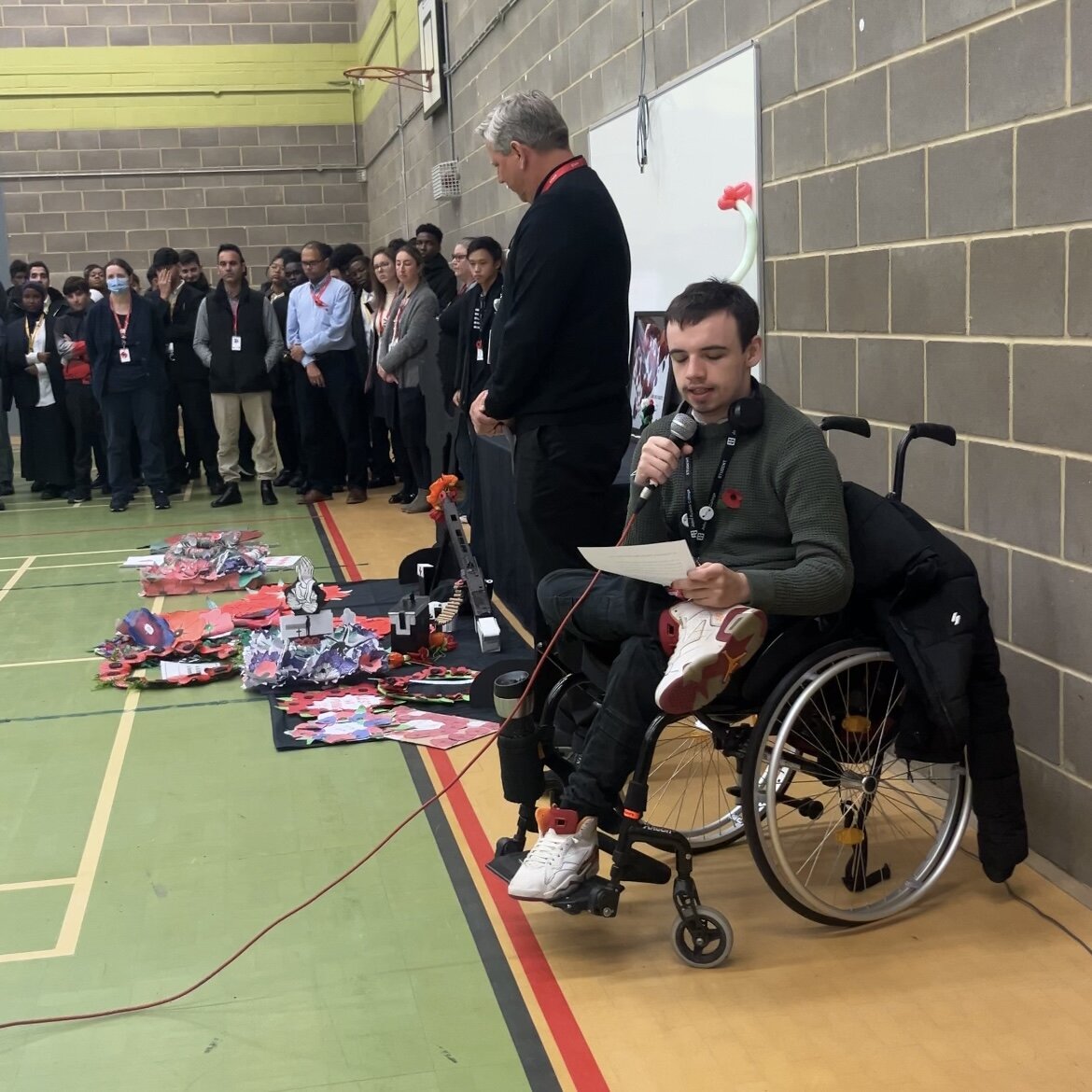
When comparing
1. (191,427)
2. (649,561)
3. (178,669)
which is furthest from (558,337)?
(191,427)

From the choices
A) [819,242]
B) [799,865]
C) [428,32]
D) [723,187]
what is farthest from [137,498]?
[799,865]

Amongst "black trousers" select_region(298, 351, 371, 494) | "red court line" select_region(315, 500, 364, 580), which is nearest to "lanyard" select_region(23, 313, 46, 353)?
"black trousers" select_region(298, 351, 371, 494)

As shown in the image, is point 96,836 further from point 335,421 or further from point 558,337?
point 335,421

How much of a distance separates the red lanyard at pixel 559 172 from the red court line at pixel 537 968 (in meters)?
1.49

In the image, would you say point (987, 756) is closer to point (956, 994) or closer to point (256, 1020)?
point (956, 994)

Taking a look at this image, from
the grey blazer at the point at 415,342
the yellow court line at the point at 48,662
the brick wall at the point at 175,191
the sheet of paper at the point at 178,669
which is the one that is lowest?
the yellow court line at the point at 48,662

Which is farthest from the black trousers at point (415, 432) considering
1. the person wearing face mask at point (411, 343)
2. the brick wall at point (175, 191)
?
the brick wall at point (175, 191)

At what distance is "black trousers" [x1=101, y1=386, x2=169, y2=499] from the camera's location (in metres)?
7.67

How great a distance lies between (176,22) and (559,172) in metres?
11.3

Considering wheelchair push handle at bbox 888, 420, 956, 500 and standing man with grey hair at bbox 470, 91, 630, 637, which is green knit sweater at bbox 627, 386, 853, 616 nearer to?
wheelchair push handle at bbox 888, 420, 956, 500

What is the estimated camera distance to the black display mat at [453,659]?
3.85 meters

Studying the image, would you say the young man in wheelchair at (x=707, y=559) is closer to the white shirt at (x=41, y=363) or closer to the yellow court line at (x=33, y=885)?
the yellow court line at (x=33, y=885)

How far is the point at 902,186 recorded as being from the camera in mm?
3100

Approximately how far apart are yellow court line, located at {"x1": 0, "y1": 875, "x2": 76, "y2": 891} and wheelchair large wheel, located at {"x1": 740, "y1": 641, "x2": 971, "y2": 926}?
1477 millimetres
